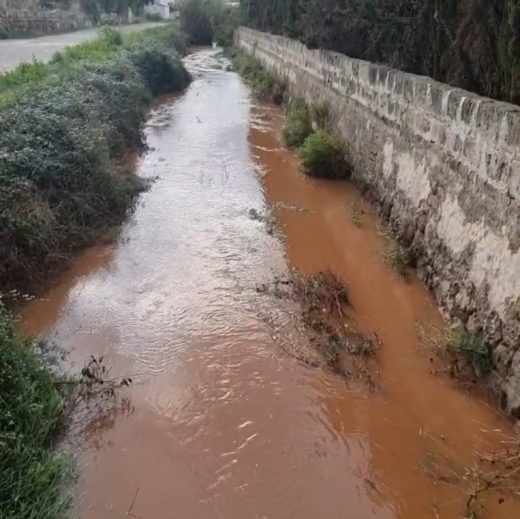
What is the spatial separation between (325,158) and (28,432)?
24.7 feet

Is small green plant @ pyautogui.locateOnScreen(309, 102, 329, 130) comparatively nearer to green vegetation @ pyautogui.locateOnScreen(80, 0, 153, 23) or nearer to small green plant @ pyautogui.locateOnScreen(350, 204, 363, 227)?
small green plant @ pyautogui.locateOnScreen(350, 204, 363, 227)

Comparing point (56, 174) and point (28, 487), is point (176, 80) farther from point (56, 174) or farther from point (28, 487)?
point (28, 487)

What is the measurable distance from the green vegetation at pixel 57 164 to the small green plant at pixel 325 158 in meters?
3.17

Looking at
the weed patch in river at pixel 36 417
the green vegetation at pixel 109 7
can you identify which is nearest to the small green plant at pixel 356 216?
the weed patch in river at pixel 36 417

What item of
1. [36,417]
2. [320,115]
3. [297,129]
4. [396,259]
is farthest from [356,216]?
[36,417]

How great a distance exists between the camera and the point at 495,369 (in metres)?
4.74

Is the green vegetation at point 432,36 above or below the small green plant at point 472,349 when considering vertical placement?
above

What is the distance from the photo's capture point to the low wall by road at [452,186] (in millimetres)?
4719

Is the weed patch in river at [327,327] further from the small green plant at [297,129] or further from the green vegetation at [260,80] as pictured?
the green vegetation at [260,80]

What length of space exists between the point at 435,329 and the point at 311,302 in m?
1.36

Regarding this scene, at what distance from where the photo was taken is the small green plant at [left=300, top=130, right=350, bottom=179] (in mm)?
10266

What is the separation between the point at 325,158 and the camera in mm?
10250

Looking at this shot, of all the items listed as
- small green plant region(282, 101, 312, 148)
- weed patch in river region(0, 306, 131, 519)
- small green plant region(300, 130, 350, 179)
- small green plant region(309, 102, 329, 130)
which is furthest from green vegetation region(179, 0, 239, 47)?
weed patch in river region(0, 306, 131, 519)

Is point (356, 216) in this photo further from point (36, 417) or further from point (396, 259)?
point (36, 417)
